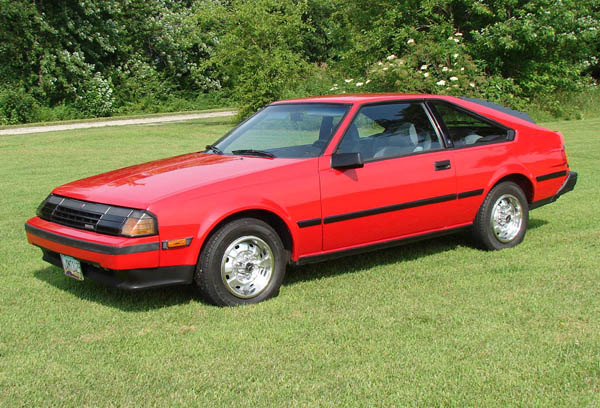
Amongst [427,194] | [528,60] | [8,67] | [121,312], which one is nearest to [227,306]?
[121,312]

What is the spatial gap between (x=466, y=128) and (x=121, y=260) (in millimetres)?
3452

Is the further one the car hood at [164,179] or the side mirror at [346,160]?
the side mirror at [346,160]

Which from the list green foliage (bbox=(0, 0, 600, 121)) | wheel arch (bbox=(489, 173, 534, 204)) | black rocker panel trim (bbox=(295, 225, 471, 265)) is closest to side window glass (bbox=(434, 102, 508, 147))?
wheel arch (bbox=(489, 173, 534, 204))

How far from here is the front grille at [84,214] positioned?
4.77 meters

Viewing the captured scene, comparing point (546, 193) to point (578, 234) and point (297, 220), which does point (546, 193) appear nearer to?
point (578, 234)

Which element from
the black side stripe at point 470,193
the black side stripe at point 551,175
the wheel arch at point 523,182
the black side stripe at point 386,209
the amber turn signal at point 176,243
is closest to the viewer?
the amber turn signal at point 176,243

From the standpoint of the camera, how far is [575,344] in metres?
4.17

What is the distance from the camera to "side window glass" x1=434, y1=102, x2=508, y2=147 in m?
6.25

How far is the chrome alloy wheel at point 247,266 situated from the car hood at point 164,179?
1.46ft

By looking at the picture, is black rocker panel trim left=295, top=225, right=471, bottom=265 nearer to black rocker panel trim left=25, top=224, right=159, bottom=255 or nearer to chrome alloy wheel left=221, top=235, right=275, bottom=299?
chrome alloy wheel left=221, top=235, right=275, bottom=299

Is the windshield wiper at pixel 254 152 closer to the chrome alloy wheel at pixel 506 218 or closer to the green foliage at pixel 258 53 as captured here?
the chrome alloy wheel at pixel 506 218

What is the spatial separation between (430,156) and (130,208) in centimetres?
262

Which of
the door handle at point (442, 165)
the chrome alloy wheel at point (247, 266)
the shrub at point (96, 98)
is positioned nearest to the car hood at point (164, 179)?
the chrome alloy wheel at point (247, 266)

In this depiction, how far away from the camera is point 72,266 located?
199 inches
